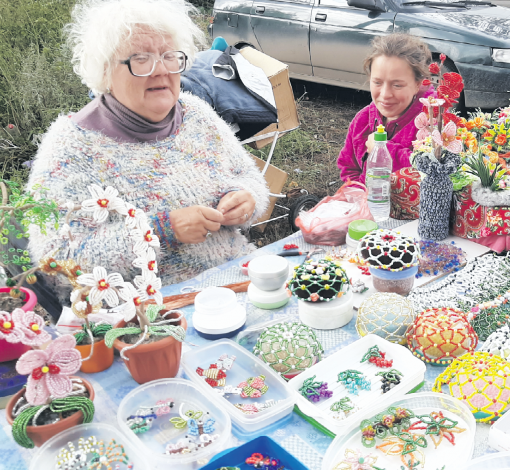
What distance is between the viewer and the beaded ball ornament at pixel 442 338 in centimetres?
134

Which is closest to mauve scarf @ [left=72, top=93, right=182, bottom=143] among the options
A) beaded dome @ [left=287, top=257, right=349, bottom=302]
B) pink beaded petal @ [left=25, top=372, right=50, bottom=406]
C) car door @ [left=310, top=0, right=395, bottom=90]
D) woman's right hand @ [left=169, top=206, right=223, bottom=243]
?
woman's right hand @ [left=169, top=206, right=223, bottom=243]

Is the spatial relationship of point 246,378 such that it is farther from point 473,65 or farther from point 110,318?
point 473,65

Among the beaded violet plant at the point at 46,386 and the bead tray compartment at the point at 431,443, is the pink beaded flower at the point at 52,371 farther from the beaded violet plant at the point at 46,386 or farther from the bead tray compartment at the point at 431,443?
the bead tray compartment at the point at 431,443

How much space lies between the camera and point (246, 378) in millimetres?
1338

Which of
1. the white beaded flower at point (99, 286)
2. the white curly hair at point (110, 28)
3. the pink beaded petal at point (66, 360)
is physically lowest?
the pink beaded petal at point (66, 360)

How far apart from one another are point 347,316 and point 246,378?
0.38m

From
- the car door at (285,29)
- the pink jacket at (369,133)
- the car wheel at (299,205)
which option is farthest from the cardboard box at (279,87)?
the car door at (285,29)

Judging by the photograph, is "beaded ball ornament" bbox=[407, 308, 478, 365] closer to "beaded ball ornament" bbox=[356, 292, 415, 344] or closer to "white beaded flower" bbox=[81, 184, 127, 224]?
"beaded ball ornament" bbox=[356, 292, 415, 344]

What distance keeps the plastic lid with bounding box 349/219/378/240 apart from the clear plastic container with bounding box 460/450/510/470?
0.96 meters

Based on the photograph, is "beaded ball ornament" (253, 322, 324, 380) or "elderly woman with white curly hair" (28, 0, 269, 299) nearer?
"beaded ball ornament" (253, 322, 324, 380)

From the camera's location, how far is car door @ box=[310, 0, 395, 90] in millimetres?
5121

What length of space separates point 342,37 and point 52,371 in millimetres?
5022

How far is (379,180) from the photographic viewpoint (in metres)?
2.13

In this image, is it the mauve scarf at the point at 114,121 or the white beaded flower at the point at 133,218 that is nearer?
the white beaded flower at the point at 133,218
